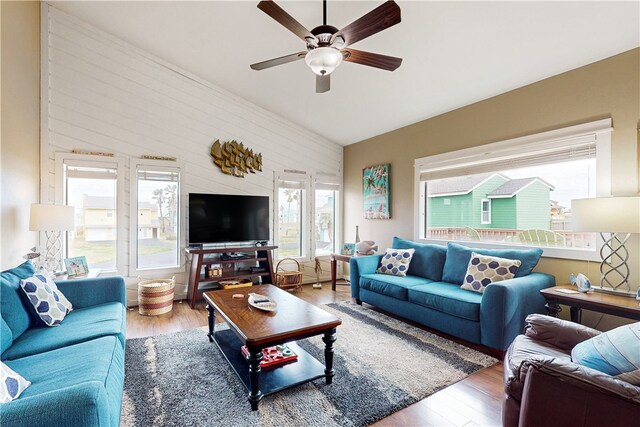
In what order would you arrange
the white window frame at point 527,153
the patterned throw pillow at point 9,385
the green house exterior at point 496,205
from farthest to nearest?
the green house exterior at point 496,205
the white window frame at point 527,153
the patterned throw pillow at point 9,385

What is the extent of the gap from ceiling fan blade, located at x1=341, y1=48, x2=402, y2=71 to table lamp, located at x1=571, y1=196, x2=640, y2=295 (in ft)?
6.11

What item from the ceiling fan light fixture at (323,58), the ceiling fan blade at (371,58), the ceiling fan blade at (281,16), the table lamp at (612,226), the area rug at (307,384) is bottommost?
the area rug at (307,384)

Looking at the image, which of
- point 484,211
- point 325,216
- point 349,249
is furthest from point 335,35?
point 325,216

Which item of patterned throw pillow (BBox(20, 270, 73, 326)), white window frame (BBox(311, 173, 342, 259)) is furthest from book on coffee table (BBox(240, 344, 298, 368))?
white window frame (BBox(311, 173, 342, 259))

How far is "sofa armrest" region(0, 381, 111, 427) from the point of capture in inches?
39.0

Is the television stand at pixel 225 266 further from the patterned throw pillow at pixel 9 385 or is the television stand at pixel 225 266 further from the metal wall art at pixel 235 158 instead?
the patterned throw pillow at pixel 9 385

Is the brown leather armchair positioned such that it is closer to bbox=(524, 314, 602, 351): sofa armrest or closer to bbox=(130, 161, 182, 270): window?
bbox=(524, 314, 602, 351): sofa armrest

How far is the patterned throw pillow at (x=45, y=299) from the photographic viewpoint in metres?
2.02

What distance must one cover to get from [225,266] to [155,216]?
121 centimetres

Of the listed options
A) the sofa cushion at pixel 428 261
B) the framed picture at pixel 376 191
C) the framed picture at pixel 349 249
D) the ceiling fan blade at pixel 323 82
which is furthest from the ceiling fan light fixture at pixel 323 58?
the framed picture at pixel 349 249

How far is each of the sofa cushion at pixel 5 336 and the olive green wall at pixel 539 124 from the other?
13.8 feet

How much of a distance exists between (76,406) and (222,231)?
3.43 metres

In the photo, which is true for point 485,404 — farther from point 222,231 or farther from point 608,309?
point 222,231

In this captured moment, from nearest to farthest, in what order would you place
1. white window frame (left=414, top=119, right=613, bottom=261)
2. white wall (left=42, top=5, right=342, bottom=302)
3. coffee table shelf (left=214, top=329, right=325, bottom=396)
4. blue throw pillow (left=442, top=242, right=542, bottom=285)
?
coffee table shelf (left=214, top=329, right=325, bottom=396), white window frame (left=414, top=119, right=613, bottom=261), blue throw pillow (left=442, top=242, right=542, bottom=285), white wall (left=42, top=5, right=342, bottom=302)
